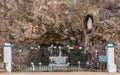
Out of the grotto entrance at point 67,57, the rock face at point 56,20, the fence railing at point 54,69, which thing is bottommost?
the fence railing at point 54,69

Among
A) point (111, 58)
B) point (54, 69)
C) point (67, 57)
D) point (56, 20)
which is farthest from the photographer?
point (56, 20)

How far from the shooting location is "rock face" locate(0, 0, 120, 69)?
980 cm

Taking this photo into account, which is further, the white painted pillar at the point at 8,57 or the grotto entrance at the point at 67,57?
the grotto entrance at the point at 67,57

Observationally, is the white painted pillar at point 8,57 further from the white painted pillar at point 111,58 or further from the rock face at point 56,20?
the white painted pillar at point 111,58

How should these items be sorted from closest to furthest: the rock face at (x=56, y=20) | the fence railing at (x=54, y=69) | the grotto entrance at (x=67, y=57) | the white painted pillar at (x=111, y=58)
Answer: the white painted pillar at (x=111, y=58)
the fence railing at (x=54, y=69)
the grotto entrance at (x=67, y=57)
the rock face at (x=56, y=20)

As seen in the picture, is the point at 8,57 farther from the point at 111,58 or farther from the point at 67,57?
the point at 111,58

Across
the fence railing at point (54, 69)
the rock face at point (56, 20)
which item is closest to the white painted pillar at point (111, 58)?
the fence railing at point (54, 69)

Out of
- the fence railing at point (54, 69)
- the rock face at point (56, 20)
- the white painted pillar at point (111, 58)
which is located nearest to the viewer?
the white painted pillar at point (111, 58)

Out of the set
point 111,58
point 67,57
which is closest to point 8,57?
point 67,57

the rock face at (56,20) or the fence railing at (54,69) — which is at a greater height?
the rock face at (56,20)

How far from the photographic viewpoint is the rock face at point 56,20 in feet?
32.2

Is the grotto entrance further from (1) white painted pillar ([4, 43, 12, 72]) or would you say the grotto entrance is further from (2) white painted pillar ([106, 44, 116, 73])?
(1) white painted pillar ([4, 43, 12, 72])

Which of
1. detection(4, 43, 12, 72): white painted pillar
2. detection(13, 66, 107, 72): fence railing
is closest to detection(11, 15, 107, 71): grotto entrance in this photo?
detection(13, 66, 107, 72): fence railing

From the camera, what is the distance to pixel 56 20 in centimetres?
992
